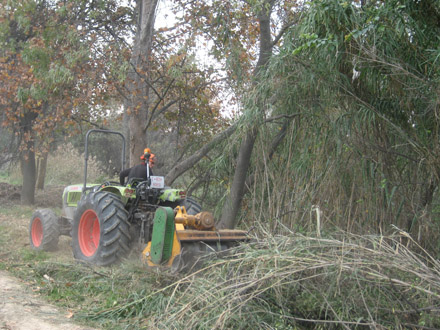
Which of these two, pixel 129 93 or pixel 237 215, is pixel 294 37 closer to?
pixel 237 215

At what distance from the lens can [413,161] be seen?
5363 mm

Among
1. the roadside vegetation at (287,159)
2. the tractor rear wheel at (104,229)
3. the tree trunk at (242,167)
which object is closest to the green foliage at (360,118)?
the roadside vegetation at (287,159)

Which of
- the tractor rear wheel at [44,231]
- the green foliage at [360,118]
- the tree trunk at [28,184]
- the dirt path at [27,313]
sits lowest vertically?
the dirt path at [27,313]

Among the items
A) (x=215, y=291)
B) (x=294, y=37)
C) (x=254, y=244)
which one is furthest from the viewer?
(x=294, y=37)

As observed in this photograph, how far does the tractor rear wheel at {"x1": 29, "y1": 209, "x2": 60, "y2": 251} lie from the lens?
782cm

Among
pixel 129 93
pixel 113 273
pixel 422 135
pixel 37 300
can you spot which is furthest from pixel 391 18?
pixel 129 93

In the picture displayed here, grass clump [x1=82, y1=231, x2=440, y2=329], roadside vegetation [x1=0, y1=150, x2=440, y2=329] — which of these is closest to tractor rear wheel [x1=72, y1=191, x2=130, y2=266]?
roadside vegetation [x1=0, y1=150, x2=440, y2=329]

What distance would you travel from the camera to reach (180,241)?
17.6 ft

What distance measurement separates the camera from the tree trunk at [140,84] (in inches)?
386

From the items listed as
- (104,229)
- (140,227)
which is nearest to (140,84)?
(140,227)

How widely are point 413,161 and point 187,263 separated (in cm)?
281

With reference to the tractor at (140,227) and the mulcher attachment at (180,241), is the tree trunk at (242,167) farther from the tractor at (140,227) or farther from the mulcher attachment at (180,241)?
the mulcher attachment at (180,241)

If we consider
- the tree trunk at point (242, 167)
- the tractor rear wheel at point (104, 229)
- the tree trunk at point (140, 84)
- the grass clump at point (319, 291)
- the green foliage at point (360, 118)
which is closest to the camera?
the grass clump at point (319, 291)

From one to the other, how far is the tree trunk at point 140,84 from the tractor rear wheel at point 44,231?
247 cm
